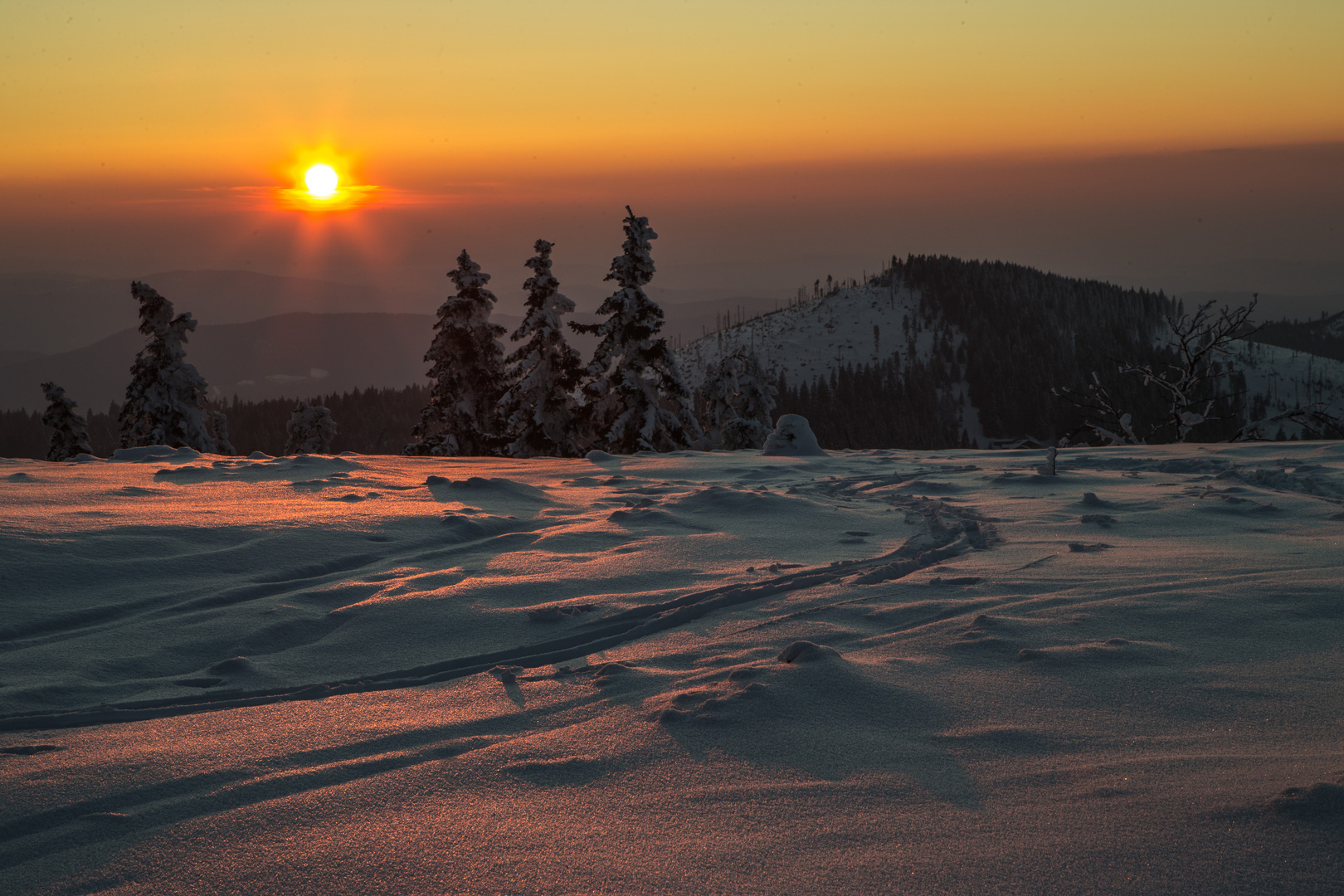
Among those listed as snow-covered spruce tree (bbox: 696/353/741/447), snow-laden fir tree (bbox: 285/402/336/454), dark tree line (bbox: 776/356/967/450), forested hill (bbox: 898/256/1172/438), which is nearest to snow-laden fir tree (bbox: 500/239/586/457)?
snow-covered spruce tree (bbox: 696/353/741/447)

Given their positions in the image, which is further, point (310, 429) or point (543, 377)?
point (310, 429)

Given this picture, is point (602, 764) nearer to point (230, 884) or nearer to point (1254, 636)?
point (230, 884)

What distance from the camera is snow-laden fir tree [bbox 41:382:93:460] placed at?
33688mm

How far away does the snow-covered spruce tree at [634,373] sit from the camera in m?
26.4

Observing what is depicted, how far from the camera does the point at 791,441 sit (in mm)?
14492

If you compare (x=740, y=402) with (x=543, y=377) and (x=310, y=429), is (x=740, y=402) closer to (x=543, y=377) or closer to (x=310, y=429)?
(x=543, y=377)

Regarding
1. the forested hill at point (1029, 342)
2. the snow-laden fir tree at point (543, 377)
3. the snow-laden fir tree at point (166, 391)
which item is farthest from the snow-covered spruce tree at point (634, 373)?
the forested hill at point (1029, 342)

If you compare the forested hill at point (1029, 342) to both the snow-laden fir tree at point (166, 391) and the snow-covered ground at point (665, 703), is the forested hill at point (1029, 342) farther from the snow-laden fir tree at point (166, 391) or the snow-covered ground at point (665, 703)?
the snow-covered ground at point (665, 703)

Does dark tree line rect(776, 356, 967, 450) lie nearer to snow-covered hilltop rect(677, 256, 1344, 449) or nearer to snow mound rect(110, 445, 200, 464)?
snow-covered hilltop rect(677, 256, 1344, 449)

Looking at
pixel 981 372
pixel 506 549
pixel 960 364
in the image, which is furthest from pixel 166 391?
pixel 960 364

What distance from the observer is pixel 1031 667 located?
353cm

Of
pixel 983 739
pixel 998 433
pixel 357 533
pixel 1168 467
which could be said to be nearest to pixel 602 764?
pixel 983 739

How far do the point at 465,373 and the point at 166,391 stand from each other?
454 inches

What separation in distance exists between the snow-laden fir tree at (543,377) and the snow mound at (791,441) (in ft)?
50.6
